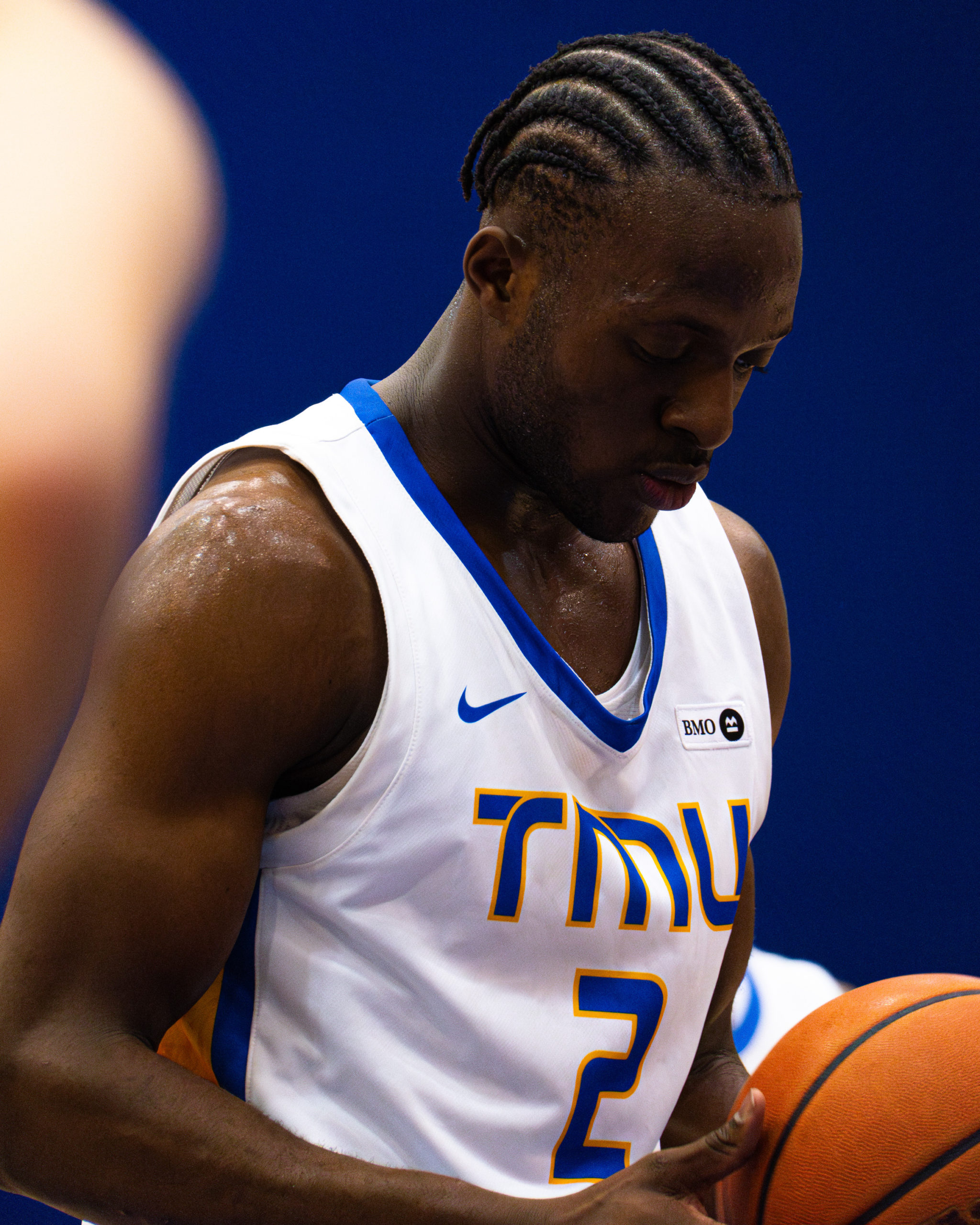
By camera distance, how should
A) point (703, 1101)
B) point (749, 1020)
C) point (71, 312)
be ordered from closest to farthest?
1. point (703, 1101)
2. point (71, 312)
3. point (749, 1020)

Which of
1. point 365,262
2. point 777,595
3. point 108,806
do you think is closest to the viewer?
point 108,806

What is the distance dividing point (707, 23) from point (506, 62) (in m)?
0.31

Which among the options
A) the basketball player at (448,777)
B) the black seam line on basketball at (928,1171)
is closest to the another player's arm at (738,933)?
the basketball player at (448,777)

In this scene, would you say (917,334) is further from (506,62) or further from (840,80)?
(506,62)

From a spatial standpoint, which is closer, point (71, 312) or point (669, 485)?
point (669, 485)

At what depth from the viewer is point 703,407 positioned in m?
0.75

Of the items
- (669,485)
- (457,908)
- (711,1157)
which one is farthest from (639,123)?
(711,1157)

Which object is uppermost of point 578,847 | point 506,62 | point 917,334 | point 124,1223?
point 506,62

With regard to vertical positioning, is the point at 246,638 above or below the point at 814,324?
below

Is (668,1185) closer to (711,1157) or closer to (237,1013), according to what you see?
(711,1157)

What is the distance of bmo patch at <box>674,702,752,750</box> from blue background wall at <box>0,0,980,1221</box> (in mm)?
777

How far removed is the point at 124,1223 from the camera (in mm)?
647

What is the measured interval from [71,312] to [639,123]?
760mm

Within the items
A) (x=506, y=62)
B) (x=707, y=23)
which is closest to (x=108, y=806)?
(x=506, y=62)
